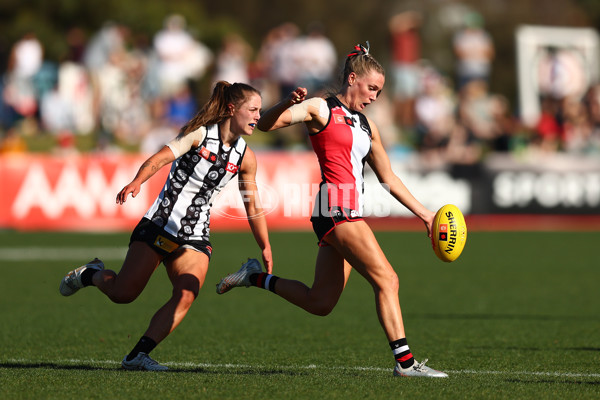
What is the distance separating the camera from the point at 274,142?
23891 millimetres

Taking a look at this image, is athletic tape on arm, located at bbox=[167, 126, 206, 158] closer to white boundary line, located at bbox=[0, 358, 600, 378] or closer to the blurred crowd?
white boundary line, located at bbox=[0, 358, 600, 378]

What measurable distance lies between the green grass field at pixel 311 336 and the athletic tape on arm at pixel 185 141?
1550mm

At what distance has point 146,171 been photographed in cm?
663

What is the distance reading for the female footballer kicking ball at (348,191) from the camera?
6.72 metres

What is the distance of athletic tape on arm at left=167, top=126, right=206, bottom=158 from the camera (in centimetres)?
688

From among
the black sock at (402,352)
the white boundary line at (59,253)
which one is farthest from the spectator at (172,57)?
the black sock at (402,352)

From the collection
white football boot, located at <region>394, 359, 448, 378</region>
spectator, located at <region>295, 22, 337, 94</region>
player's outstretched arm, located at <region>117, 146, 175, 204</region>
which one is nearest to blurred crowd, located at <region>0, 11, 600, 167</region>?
spectator, located at <region>295, 22, 337, 94</region>

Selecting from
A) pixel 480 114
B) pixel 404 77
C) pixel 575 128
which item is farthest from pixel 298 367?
pixel 404 77

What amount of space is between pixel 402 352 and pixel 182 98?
618 inches

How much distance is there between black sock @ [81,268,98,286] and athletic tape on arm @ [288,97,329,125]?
198cm

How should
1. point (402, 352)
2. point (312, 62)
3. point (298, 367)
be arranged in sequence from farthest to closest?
point (312, 62) → point (298, 367) → point (402, 352)

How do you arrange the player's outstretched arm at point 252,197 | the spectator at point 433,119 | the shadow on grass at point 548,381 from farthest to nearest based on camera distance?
the spectator at point 433,119
the player's outstretched arm at point 252,197
the shadow on grass at point 548,381

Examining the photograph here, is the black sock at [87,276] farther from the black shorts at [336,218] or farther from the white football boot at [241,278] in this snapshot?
the black shorts at [336,218]

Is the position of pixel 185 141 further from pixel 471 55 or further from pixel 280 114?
pixel 471 55
